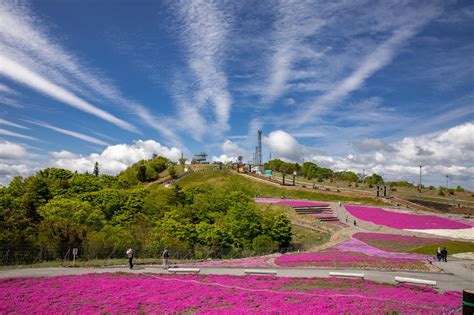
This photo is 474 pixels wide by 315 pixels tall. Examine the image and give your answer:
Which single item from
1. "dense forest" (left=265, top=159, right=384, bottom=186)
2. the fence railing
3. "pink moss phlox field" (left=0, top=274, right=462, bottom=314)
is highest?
"dense forest" (left=265, top=159, right=384, bottom=186)

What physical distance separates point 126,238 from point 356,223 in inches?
1460

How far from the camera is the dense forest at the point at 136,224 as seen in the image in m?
33.8

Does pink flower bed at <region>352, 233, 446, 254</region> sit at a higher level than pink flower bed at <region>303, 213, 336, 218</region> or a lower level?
lower

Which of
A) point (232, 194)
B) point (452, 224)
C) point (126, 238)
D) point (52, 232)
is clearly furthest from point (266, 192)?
point (52, 232)

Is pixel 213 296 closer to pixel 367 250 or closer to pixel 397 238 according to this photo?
pixel 367 250

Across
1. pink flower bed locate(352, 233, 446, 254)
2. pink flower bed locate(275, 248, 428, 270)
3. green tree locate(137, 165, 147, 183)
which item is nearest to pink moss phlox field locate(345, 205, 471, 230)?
pink flower bed locate(352, 233, 446, 254)

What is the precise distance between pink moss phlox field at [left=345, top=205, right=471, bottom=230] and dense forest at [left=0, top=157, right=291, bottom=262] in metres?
18.5

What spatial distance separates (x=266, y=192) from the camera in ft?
299

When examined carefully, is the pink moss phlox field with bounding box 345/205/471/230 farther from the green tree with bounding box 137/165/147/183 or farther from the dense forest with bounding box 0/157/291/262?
the green tree with bounding box 137/165/147/183

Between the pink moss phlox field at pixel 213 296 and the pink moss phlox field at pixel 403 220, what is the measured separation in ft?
121

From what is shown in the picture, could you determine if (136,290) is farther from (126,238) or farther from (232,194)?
(232,194)

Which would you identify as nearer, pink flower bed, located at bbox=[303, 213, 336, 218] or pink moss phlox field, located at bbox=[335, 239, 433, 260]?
pink moss phlox field, located at bbox=[335, 239, 433, 260]

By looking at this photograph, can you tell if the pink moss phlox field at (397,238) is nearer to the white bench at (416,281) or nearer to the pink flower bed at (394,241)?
the pink flower bed at (394,241)

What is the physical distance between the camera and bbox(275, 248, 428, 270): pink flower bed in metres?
26.9
